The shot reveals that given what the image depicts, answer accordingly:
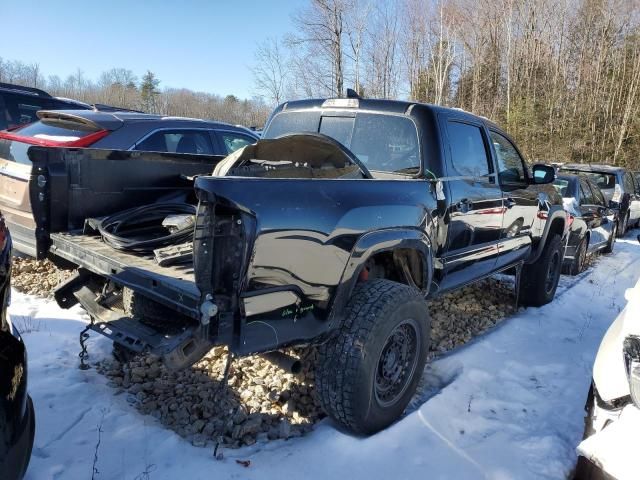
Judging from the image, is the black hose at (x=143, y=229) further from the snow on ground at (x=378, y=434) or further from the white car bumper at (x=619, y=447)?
the white car bumper at (x=619, y=447)

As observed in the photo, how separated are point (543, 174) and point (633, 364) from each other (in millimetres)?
3495

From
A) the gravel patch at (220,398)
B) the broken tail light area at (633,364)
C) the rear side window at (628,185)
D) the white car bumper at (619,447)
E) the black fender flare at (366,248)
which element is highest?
the rear side window at (628,185)

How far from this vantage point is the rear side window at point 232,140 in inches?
278

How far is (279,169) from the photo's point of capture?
3.36 metres

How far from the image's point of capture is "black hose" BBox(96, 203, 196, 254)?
9.52 feet

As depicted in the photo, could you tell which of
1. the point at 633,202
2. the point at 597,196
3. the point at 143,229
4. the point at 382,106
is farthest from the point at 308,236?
the point at 633,202

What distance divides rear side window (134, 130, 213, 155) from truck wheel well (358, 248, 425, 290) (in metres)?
3.67

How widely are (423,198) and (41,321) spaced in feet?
11.3

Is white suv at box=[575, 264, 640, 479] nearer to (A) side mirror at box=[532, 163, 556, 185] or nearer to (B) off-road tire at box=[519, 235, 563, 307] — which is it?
(A) side mirror at box=[532, 163, 556, 185]

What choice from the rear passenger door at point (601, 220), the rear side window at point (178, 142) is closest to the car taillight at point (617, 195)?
the rear passenger door at point (601, 220)

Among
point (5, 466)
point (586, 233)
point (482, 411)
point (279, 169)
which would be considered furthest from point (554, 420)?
point (586, 233)

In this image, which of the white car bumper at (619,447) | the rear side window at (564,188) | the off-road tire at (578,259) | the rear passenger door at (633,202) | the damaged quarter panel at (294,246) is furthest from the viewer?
the rear passenger door at (633,202)

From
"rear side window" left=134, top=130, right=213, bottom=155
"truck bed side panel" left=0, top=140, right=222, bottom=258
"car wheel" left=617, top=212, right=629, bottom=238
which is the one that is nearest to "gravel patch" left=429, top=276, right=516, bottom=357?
"truck bed side panel" left=0, top=140, right=222, bottom=258

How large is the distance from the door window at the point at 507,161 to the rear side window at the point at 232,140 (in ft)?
12.0
